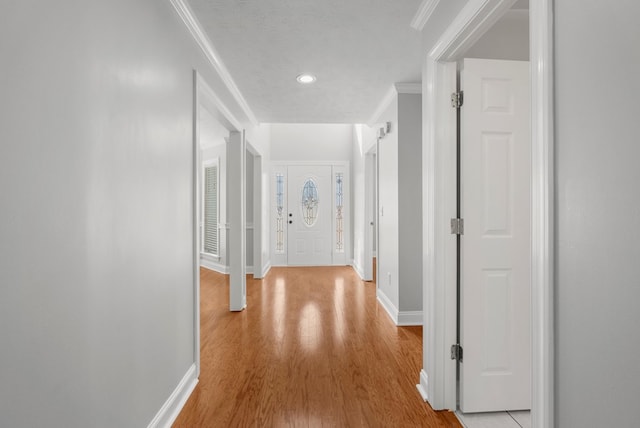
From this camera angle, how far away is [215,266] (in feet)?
22.1

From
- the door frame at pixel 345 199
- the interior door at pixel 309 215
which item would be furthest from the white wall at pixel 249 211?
the interior door at pixel 309 215

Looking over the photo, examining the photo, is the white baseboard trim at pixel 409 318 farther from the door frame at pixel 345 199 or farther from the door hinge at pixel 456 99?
the door frame at pixel 345 199

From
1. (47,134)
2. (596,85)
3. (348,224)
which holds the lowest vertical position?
(348,224)

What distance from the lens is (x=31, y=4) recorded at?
98 centimetres

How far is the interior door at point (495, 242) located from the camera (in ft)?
6.57

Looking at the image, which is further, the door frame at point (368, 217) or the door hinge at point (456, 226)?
the door frame at point (368, 217)

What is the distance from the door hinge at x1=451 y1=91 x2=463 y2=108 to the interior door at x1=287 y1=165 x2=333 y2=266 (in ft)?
16.4

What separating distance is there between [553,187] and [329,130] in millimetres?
6175

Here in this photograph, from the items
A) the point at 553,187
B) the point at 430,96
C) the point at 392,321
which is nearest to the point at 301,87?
the point at 430,96

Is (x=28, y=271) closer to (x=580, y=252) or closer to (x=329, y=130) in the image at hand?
(x=580, y=252)

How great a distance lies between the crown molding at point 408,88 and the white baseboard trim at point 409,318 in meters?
2.23

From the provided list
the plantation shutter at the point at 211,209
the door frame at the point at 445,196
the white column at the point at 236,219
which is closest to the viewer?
the door frame at the point at 445,196

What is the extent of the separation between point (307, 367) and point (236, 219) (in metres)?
2.02

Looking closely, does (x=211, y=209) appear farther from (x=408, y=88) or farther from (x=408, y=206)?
(x=408, y=88)
